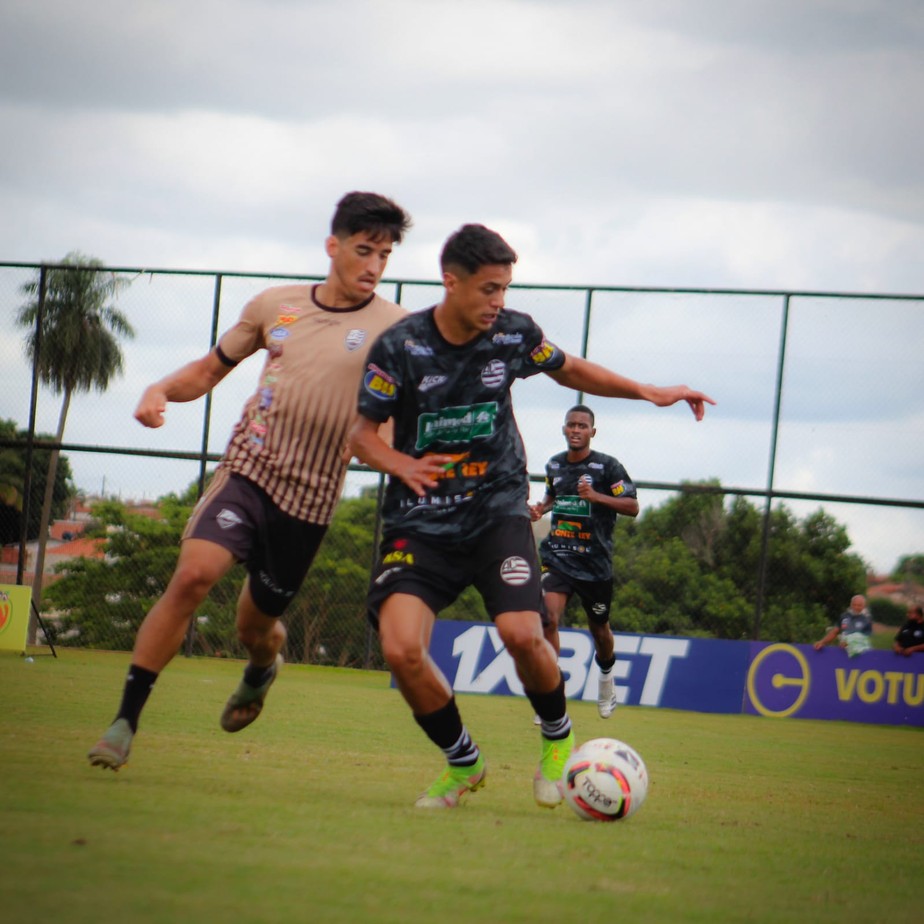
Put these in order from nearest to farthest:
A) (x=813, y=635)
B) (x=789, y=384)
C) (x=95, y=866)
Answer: (x=95, y=866), (x=789, y=384), (x=813, y=635)

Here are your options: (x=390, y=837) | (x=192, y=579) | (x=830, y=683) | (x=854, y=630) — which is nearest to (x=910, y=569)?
(x=854, y=630)

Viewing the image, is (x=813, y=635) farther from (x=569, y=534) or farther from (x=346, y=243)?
(x=346, y=243)

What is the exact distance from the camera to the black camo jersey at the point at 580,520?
1181 cm

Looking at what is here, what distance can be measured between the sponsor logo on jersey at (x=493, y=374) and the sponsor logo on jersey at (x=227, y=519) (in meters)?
1.16

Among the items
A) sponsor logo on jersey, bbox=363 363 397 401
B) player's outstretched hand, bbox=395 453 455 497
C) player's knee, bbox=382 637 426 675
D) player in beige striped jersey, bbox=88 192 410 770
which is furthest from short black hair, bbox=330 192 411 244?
player's knee, bbox=382 637 426 675

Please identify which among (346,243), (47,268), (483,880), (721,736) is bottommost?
(721,736)

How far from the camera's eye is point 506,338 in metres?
5.33

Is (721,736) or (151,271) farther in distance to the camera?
(151,271)

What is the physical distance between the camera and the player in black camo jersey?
5082 millimetres

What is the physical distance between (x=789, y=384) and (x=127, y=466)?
8.69 metres

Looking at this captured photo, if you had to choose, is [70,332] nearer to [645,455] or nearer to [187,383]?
[645,455]

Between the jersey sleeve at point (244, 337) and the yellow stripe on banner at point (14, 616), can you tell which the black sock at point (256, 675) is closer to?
the jersey sleeve at point (244, 337)

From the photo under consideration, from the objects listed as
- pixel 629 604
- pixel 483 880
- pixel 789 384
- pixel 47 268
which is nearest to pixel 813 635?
pixel 629 604

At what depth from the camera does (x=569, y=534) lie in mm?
11969
